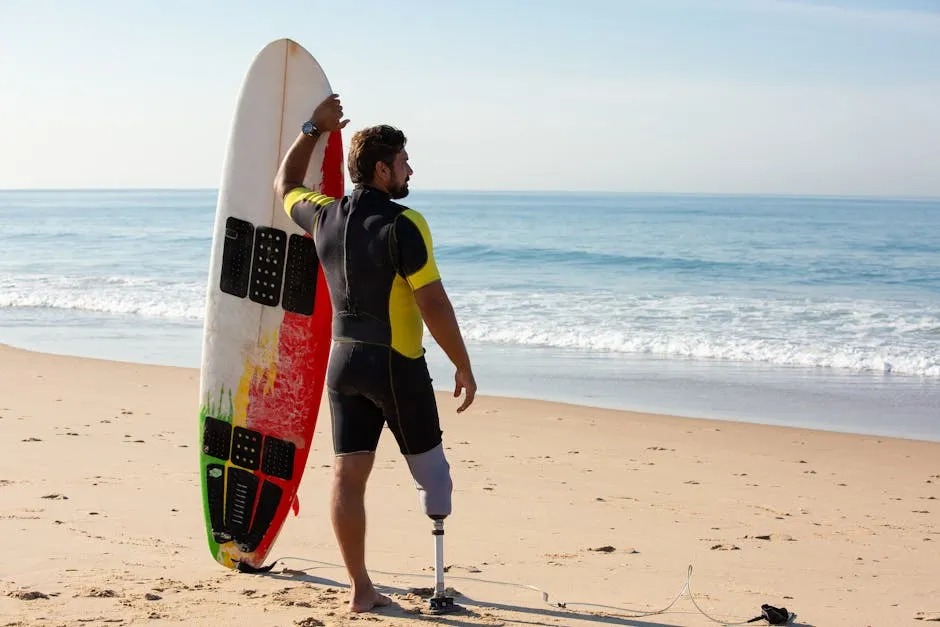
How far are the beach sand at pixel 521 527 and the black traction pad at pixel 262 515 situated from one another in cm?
16

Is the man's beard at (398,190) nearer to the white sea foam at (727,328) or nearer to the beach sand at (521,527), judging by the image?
the beach sand at (521,527)

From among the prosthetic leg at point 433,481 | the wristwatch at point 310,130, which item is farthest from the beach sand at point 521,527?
the wristwatch at point 310,130

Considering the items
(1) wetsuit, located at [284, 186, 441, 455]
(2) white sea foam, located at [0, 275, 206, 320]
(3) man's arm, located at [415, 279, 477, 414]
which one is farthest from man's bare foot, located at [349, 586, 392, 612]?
(2) white sea foam, located at [0, 275, 206, 320]

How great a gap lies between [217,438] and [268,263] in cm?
74

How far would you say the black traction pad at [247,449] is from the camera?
4055 mm

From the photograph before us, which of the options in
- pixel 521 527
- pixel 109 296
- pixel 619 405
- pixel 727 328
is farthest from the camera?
pixel 109 296

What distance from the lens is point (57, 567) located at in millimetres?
3604

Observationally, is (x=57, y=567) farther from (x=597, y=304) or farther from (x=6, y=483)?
(x=597, y=304)

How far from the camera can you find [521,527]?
14.9 feet

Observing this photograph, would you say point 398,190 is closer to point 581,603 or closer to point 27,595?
point 581,603

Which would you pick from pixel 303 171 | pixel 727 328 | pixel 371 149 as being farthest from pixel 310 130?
pixel 727 328

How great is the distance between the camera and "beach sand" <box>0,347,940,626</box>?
3.38 metres

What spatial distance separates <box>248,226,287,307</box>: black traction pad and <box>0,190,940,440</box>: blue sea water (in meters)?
4.65

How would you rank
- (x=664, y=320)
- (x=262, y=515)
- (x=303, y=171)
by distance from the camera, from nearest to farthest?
(x=303, y=171), (x=262, y=515), (x=664, y=320)
